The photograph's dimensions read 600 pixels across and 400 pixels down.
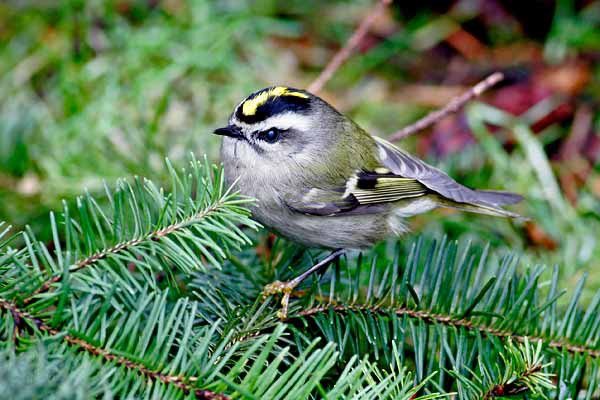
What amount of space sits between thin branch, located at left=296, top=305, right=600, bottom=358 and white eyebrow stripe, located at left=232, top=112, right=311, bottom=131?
69 cm

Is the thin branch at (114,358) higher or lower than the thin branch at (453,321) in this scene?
lower

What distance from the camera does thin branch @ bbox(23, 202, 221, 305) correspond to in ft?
3.07

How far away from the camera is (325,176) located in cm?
187

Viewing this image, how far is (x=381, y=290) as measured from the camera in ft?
4.25

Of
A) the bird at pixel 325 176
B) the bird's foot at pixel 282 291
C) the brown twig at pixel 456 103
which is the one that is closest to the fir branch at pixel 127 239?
the bird's foot at pixel 282 291

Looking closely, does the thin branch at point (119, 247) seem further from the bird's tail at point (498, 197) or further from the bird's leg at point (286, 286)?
the bird's tail at point (498, 197)

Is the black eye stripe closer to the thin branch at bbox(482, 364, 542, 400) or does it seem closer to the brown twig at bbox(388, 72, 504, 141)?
the brown twig at bbox(388, 72, 504, 141)

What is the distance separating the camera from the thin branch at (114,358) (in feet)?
2.94

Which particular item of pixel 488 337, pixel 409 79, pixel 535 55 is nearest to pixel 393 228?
pixel 488 337

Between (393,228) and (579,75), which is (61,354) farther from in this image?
(579,75)

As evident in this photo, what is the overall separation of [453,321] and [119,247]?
24.8 inches

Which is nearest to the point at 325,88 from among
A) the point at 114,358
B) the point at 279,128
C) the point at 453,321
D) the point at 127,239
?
the point at 279,128

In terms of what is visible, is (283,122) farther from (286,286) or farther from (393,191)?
(286,286)

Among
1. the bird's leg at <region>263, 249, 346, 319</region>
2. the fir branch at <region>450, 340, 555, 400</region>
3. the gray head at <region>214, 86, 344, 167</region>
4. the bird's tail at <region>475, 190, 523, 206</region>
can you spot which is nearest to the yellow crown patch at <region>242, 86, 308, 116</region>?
the gray head at <region>214, 86, 344, 167</region>
